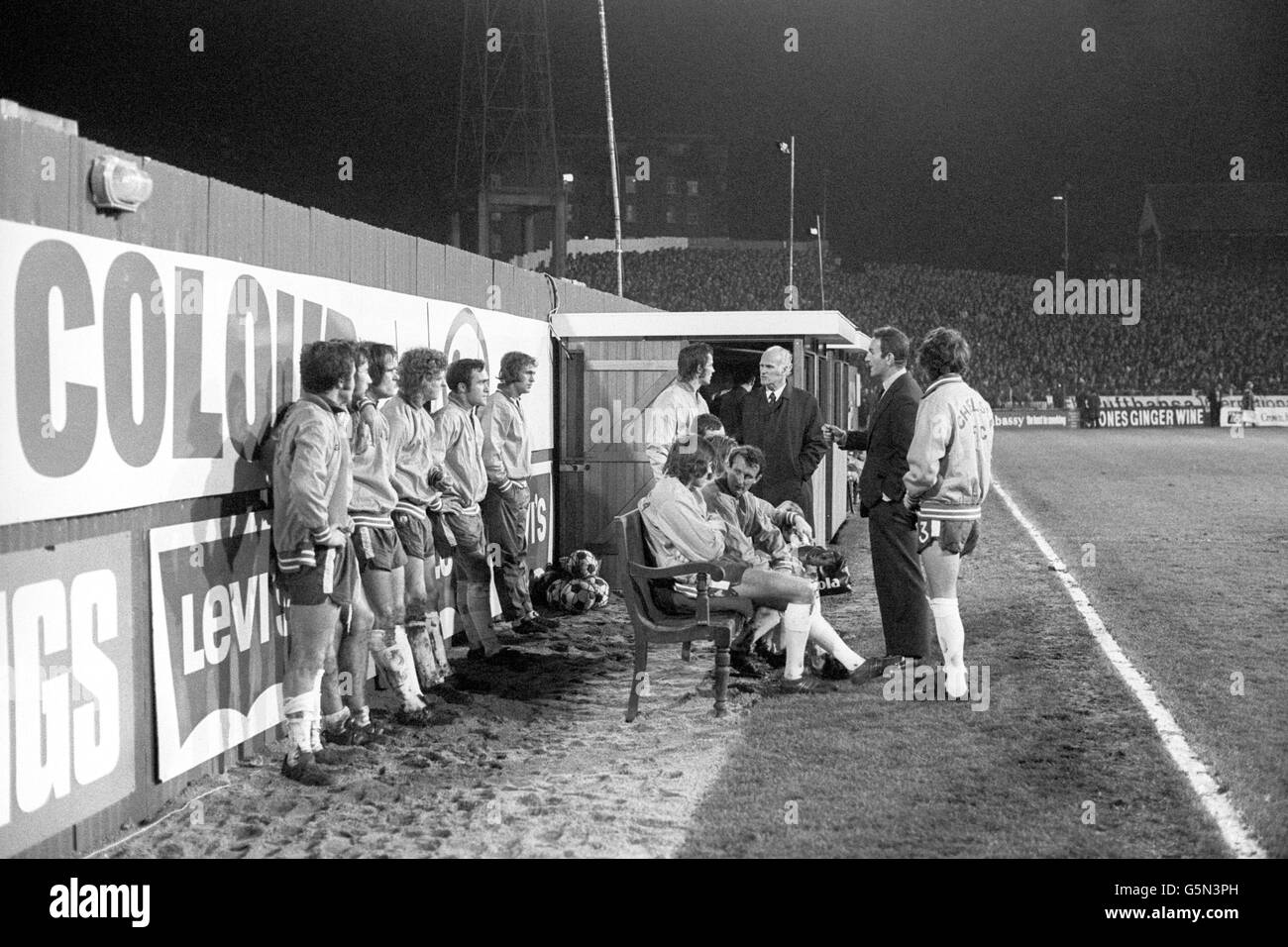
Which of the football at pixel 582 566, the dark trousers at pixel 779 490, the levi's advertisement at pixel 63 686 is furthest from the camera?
the football at pixel 582 566

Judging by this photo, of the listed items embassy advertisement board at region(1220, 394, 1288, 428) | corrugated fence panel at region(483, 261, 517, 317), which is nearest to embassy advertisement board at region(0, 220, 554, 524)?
corrugated fence panel at region(483, 261, 517, 317)

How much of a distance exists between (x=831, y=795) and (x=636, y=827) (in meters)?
0.88

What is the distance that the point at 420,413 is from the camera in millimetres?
7461

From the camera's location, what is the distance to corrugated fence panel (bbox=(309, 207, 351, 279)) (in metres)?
7.24

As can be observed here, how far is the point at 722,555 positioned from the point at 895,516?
41.9 inches

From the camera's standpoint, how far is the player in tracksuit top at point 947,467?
7160 millimetres

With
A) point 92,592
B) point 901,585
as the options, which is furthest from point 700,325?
point 92,592

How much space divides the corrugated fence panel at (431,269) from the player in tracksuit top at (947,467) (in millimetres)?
3420

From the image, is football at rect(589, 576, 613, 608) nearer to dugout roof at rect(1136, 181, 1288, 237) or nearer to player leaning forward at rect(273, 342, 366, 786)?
player leaning forward at rect(273, 342, 366, 786)

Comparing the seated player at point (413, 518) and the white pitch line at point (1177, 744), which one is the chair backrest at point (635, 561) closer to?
the seated player at point (413, 518)

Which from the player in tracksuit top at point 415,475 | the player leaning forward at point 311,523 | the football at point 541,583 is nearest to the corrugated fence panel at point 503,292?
the football at point 541,583

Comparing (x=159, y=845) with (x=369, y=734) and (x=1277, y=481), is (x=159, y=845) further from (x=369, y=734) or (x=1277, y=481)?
(x=1277, y=481)

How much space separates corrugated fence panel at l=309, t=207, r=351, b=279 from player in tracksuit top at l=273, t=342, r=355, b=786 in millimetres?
1421
